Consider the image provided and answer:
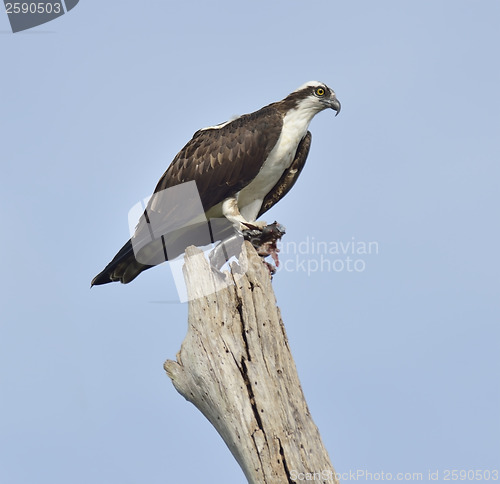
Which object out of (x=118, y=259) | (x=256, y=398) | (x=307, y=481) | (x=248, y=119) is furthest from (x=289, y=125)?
(x=307, y=481)

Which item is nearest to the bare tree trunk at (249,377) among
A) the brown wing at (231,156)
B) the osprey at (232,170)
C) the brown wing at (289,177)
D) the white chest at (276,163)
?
the osprey at (232,170)

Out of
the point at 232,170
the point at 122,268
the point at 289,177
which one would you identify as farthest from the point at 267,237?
the point at 122,268

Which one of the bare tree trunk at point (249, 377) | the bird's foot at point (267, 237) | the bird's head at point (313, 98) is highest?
the bird's head at point (313, 98)

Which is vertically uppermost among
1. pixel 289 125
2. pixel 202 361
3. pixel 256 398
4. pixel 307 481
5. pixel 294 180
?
pixel 289 125

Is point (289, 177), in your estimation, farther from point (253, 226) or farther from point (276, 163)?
point (253, 226)

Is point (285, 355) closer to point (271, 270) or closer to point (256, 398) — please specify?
point (256, 398)

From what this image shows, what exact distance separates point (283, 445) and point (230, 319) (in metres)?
1.07

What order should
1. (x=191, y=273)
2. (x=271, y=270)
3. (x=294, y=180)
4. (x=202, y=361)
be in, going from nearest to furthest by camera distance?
(x=202, y=361), (x=191, y=273), (x=271, y=270), (x=294, y=180)

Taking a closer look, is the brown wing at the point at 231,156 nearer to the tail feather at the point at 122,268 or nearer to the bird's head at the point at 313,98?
the bird's head at the point at 313,98

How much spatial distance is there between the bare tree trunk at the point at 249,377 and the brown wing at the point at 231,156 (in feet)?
6.09

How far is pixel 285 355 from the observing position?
18.8 feet

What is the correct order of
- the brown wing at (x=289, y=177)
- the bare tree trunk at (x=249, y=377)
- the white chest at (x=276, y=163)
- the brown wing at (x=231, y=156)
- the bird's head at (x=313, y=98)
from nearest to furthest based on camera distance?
the bare tree trunk at (x=249, y=377) < the brown wing at (x=231, y=156) < the white chest at (x=276, y=163) < the bird's head at (x=313, y=98) < the brown wing at (x=289, y=177)

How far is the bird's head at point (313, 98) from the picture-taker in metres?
8.23

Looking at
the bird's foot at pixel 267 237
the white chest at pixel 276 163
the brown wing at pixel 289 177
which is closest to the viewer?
the bird's foot at pixel 267 237
